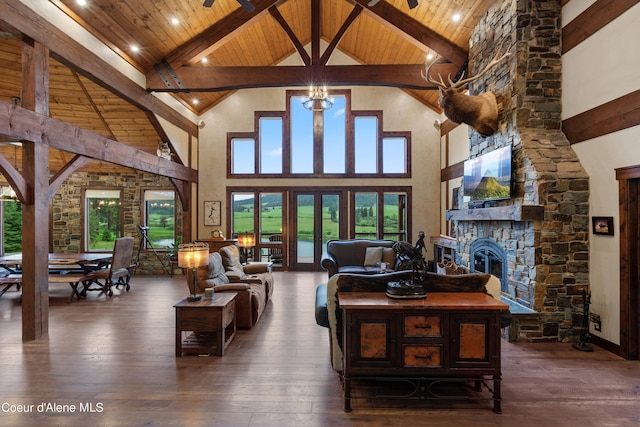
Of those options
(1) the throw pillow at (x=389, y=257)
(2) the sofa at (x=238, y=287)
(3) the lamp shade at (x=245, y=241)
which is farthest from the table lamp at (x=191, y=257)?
(1) the throw pillow at (x=389, y=257)

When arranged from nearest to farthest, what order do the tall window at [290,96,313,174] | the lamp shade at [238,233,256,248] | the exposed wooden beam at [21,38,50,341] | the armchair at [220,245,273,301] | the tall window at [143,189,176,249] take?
the exposed wooden beam at [21,38,50,341] → the armchair at [220,245,273,301] → the lamp shade at [238,233,256,248] → the tall window at [143,189,176,249] → the tall window at [290,96,313,174]

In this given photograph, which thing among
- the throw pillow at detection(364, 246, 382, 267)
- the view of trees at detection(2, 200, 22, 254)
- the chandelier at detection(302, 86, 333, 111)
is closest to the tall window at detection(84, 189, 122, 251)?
the view of trees at detection(2, 200, 22, 254)

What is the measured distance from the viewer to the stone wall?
349 inches

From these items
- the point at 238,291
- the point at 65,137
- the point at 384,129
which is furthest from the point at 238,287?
the point at 384,129

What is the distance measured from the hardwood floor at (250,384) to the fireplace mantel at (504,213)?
1.60 metres

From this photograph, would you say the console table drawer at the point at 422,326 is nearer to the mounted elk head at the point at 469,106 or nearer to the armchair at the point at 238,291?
the armchair at the point at 238,291

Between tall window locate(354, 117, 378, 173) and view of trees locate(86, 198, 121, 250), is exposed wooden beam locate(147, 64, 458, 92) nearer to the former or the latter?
tall window locate(354, 117, 378, 173)

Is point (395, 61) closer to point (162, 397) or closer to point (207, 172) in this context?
point (207, 172)

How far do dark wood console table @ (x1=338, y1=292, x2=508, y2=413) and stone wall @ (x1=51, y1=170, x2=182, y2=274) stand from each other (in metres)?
7.63

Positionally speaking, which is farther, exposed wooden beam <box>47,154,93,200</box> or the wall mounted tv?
the wall mounted tv

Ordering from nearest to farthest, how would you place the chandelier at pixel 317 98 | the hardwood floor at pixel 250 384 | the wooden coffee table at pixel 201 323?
the hardwood floor at pixel 250 384, the wooden coffee table at pixel 201 323, the chandelier at pixel 317 98

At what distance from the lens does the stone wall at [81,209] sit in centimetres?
888

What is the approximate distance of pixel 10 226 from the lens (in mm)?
9164

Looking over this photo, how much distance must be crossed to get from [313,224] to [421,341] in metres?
7.06
